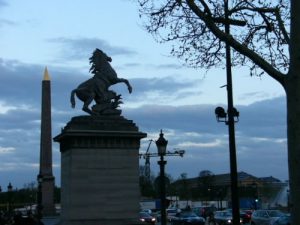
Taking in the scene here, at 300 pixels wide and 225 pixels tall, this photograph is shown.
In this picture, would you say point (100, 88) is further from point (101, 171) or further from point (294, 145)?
point (294, 145)

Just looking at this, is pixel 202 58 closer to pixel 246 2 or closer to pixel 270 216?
pixel 246 2

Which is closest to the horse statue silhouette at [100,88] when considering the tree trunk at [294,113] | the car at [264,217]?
the tree trunk at [294,113]

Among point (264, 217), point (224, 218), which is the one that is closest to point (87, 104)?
point (264, 217)

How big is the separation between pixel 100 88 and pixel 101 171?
348 centimetres

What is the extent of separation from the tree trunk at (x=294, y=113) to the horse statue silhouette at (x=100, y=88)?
15.1 meters

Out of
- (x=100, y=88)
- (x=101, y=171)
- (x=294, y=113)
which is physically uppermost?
(x=100, y=88)

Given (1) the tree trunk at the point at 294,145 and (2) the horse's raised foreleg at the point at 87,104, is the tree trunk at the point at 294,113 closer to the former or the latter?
(1) the tree trunk at the point at 294,145

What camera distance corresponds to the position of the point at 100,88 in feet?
86.8

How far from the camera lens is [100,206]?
24.9m

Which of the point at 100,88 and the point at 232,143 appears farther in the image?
the point at 100,88

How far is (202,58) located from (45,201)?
57.3m

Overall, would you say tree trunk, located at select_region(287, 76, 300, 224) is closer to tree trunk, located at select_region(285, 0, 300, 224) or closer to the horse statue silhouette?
tree trunk, located at select_region(285, 0, 300, 224)

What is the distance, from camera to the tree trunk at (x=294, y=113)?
1109cm

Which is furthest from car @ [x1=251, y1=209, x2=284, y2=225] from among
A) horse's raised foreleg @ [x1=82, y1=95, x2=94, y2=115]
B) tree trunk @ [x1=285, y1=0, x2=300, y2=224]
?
tree trunk @ [x1=285, y1=0, x2=300, y2=224]
